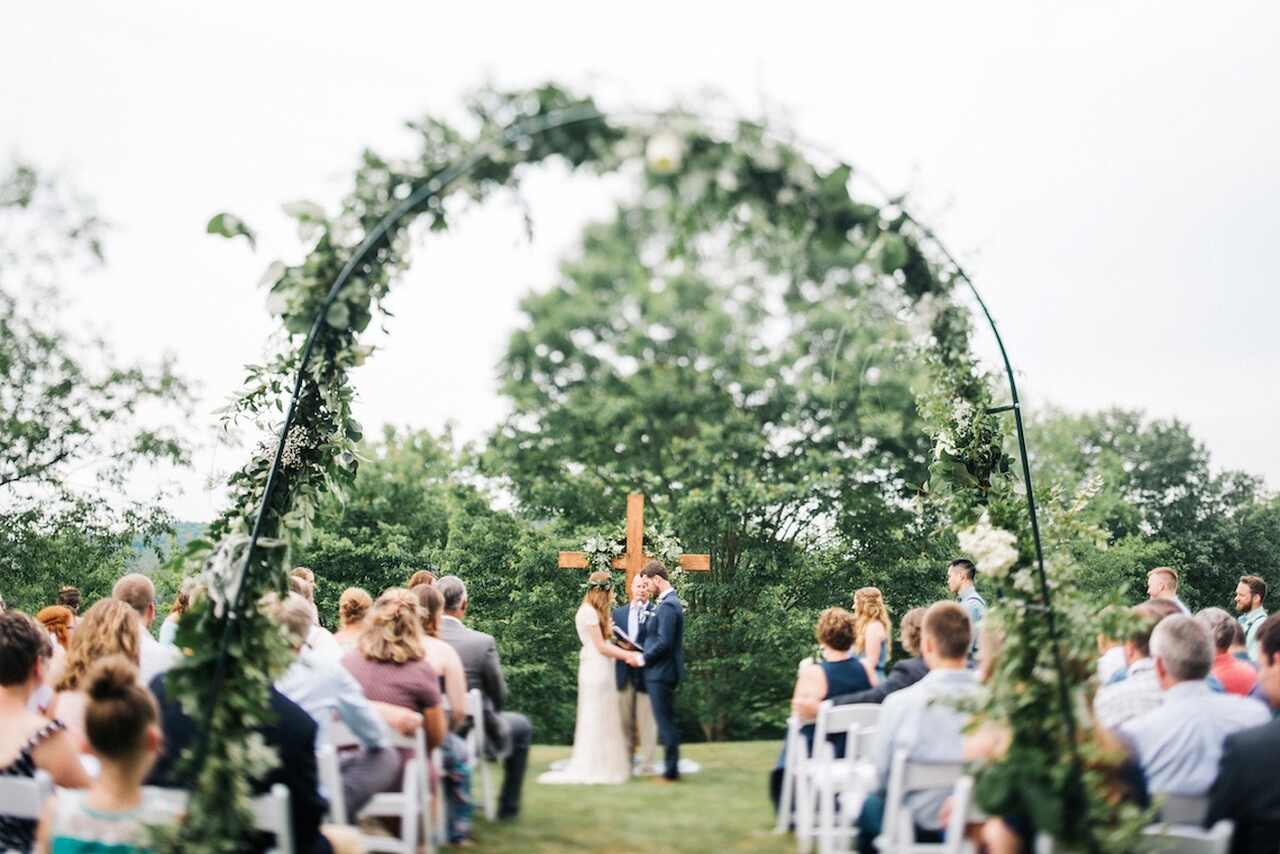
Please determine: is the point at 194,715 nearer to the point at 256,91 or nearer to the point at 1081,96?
the point at 256,91

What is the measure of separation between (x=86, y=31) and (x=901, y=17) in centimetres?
1673

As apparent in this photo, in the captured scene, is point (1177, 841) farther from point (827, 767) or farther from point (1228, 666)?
point (1228, 666)

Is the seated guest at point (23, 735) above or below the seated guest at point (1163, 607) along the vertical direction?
below

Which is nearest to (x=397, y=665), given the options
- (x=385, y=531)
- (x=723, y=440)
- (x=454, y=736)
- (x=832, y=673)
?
(x=454, y=736)

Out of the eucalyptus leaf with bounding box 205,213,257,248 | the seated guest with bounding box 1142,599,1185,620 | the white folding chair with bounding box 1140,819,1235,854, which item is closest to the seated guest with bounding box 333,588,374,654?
the eucalyptus leaf with bounding box 205,213,257,248

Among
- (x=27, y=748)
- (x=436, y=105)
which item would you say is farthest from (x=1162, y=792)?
(x=27, y=748)

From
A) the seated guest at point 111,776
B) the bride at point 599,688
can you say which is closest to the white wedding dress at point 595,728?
the bride at point 599,688

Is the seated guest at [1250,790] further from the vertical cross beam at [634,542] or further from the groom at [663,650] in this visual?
the vertical cross beam at [634,542]

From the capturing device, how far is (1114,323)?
2761 centimetres

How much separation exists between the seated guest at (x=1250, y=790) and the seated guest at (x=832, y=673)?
2.17 m

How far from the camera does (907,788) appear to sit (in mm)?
4316

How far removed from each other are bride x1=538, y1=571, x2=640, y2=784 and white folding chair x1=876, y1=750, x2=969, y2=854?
118 inches

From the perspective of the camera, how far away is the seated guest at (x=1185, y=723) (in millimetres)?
4094

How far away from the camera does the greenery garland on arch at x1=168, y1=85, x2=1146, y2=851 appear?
405 centimetres
